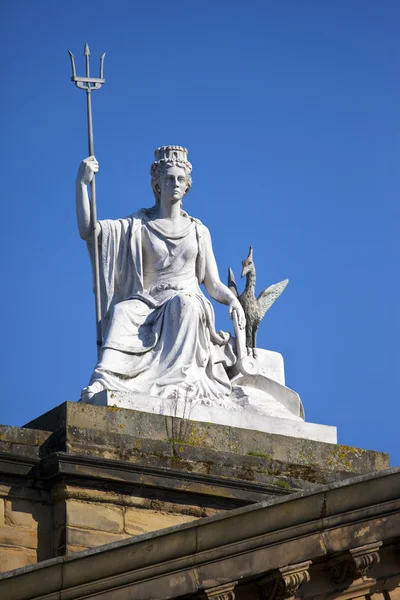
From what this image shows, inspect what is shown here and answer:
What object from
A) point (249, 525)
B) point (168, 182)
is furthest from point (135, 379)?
point (249, 525)

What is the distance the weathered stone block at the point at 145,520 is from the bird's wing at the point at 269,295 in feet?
12.4

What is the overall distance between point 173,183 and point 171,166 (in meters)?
0.19

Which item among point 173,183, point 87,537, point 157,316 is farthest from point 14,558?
point 173,183

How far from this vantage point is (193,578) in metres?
14.1

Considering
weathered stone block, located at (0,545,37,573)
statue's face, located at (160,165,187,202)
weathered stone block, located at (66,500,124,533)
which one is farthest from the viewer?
statue's face, located at (160,165,187,202)

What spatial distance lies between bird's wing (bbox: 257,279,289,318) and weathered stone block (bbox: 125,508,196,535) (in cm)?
378

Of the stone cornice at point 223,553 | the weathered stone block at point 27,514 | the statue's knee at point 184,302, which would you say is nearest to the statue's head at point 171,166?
the statue's knee at point 184,302

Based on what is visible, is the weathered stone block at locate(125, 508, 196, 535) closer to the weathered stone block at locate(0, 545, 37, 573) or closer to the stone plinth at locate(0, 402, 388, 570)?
the stone plinth at locate(0, 402, 388, 570)

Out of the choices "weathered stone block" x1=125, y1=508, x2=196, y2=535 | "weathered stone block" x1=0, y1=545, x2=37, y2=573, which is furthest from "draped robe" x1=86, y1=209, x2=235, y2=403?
"weathered stone block" x1=0, y1=545, x2=37, y2=573

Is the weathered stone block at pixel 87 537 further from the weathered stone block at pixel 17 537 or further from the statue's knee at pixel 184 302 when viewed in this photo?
the statue's knee at pixel 184 302

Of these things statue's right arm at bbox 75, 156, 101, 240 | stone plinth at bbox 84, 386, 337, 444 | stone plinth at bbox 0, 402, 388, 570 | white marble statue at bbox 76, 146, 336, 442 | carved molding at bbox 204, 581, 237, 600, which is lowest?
carved molding at bbox 204, 581, 237, 600

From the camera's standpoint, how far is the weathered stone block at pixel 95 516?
17734 mm

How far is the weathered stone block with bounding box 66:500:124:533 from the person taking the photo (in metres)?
17.7

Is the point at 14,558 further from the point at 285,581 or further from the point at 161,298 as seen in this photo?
the point at 285,581
